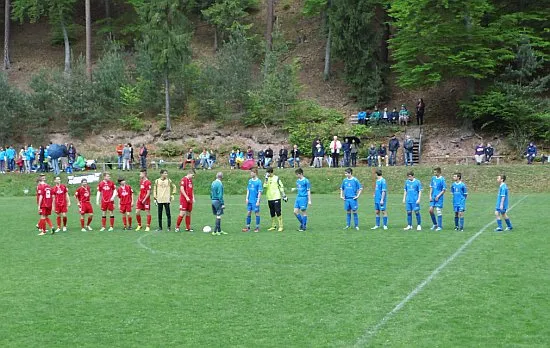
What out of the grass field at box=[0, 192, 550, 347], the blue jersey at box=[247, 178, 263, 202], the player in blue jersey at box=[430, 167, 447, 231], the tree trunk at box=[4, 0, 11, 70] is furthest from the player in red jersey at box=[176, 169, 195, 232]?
the tree trunk at box=[4, 0, 11, 70]

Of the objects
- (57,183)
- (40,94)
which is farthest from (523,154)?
(40,94)

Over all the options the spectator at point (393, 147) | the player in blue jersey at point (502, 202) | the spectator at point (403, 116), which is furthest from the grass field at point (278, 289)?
the spectator at point (403, 116)

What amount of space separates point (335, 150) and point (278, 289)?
1149 inches

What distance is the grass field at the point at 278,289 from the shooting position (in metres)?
9.67

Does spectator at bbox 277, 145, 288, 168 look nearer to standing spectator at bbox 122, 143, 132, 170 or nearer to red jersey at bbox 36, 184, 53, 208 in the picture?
standing spectator at bbox 122, 143, 132, 170

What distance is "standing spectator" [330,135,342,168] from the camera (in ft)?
135

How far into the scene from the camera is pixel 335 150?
41344 millimetres

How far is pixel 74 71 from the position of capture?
51.6m

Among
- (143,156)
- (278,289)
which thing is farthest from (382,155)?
(278,289)

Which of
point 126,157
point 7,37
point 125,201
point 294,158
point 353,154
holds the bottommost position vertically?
point 125,201

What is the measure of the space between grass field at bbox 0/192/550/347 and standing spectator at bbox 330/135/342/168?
806 inches

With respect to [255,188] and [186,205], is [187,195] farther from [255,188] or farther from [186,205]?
[255,188]

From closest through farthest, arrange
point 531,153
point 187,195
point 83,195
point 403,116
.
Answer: point 187,195, point 83,195, point 531,153, point 403,116

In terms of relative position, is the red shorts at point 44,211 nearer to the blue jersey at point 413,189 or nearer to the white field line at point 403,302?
the blue jersey at point 413,189
